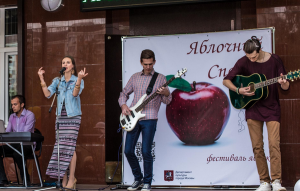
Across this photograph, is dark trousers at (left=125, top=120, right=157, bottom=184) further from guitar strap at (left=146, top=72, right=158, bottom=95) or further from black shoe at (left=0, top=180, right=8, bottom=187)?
black shoe at (left=0, top=180, right=8, bottom=187)

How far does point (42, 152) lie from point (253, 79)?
3.97 meters

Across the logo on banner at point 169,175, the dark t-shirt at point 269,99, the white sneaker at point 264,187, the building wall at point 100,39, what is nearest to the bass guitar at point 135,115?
the logo on banner at point 169,175

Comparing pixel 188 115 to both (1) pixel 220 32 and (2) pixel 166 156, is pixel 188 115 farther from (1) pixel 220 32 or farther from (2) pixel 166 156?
(1) pixel 220 32

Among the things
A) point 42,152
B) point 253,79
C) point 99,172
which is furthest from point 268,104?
point 42,152

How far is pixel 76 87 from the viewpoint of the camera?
18.1 feet

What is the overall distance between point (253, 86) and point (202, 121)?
136cm

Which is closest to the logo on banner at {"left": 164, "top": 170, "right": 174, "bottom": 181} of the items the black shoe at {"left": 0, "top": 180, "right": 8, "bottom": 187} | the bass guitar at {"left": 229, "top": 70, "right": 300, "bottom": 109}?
the bass guitar at {"left": 229, "top": 70, "right": 300, "bottom": 109}

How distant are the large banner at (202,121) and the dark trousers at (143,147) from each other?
466 millimetres

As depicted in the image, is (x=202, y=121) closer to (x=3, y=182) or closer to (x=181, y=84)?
(x=181, y=84)

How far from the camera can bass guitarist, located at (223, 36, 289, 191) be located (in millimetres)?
4727

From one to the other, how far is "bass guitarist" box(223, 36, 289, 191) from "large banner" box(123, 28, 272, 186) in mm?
859

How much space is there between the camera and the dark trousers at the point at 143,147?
5.45 meters

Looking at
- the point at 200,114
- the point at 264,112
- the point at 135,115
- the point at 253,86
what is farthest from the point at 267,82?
the point at 135,115

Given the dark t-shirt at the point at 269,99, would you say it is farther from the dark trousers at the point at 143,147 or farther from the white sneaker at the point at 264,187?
the dark trousers at the point at 143,147
